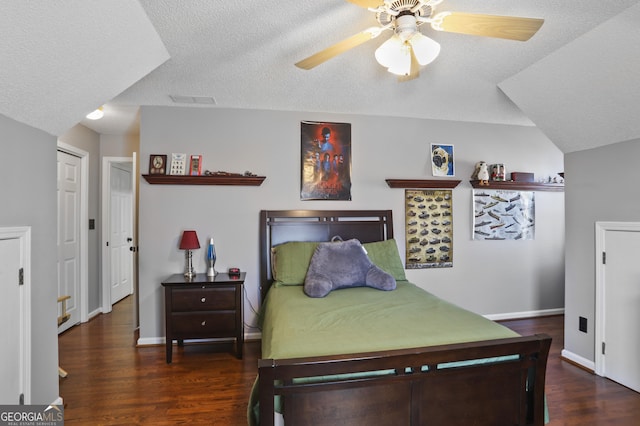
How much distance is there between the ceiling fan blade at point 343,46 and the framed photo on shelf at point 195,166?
1807mm

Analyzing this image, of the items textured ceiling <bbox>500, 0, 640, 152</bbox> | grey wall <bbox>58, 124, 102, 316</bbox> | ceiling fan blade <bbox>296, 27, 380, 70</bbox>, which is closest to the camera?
ceiling fan blade <bbox>296, 27, 380, 70</bbox>

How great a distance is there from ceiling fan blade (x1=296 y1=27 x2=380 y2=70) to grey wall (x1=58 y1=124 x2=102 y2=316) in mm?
3430

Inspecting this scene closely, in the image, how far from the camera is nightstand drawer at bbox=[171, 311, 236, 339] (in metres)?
2.77

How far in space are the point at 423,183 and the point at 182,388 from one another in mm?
3083

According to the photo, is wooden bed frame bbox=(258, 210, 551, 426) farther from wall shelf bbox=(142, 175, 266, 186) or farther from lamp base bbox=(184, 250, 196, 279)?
wall shelf bbox=(142, 175, 266, 186)

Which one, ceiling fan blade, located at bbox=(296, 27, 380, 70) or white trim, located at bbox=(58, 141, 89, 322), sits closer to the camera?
ceiling fan blade, located at bbox=(296, 27, 380, 70)

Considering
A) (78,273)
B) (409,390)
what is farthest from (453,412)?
(78,273)

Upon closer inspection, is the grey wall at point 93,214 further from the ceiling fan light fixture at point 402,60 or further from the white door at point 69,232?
the ceiling fan light fixture at point 402,60

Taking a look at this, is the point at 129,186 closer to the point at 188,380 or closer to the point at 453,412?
the point at 188,380

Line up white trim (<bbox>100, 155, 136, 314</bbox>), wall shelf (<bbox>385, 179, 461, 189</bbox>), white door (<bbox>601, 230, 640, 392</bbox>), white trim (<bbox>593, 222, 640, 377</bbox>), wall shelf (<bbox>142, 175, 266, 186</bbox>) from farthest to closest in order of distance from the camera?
white trim (<bbox>100, 155, 136, 314</bbox>) → wall shelf (<bbox>385, 179, 461, 189</bbox>) → wall shelf (<bbox>142, 175, 266, 186</bbox>) → white trim (<bbox>593, 222, 640, 377</bbox>) → white door (<bbox>601, 230, 640, 392</bbox>)

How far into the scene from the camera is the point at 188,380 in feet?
8.05

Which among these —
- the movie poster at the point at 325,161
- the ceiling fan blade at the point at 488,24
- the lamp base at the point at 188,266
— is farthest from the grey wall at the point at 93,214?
the ceiling fan blade at the point at 488,24

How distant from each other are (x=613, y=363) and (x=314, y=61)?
3.31 m

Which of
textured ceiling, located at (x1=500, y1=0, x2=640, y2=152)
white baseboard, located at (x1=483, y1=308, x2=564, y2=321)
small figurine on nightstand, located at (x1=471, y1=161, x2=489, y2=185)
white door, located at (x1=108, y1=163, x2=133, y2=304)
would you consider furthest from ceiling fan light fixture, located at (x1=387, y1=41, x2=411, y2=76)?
white door, located at (x1=108, y1=163, x2=133, y2=304)
